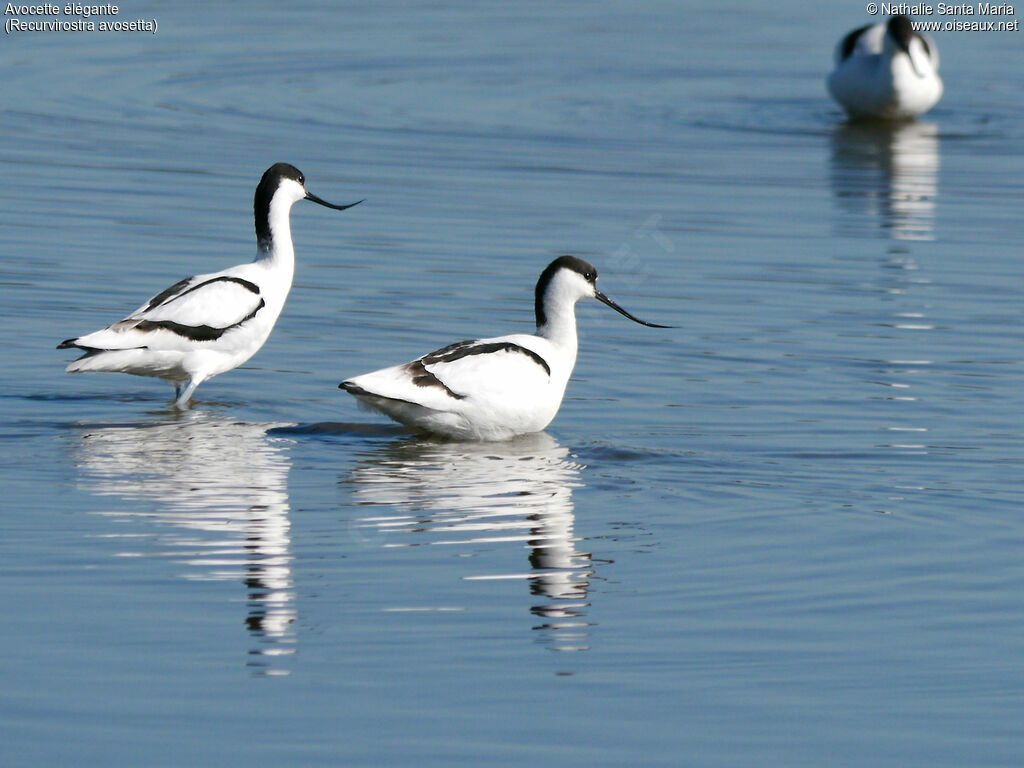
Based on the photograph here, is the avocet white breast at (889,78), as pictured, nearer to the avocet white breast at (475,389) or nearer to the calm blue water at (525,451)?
the calm blue water at (525,451)

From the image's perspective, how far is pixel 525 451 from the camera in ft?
31.2

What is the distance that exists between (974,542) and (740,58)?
644 inches

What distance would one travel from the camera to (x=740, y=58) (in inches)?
926

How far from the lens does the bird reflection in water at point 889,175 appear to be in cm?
1537

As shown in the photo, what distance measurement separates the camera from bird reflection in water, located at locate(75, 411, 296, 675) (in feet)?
22.3

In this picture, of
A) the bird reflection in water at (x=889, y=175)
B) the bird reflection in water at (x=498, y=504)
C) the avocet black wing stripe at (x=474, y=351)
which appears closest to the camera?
the bird reflection in water at (x=498, y=504)

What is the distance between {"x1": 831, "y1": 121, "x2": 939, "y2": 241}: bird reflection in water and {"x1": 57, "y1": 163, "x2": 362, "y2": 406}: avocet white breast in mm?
5692

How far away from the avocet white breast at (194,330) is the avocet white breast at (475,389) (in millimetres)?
1249

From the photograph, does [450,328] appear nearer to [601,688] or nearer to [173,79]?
[601,688]

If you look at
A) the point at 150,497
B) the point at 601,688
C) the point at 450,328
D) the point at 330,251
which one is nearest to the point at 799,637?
the point at 601,688

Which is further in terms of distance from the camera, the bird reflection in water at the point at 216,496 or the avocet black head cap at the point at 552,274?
the avocet black head cap at the point at 552,274

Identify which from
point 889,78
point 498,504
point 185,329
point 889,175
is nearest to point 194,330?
point 185,329

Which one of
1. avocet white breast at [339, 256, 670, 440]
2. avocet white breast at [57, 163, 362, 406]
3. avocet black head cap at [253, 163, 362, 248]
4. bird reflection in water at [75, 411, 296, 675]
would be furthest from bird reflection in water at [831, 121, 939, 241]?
bird reflection in water at [75, 411, 296, 675]

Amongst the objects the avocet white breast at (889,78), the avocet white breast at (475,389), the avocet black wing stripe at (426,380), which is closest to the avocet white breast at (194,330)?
the avocet white breast at (475,389)
